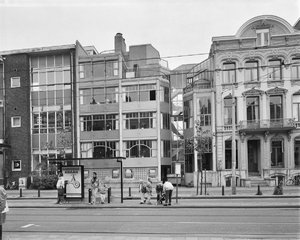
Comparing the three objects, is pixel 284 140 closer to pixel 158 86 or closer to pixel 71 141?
pixel 158 86

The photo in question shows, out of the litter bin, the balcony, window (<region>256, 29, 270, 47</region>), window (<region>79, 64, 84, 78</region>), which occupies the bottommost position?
the litter bin

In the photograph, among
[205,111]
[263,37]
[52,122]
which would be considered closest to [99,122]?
[52,122]

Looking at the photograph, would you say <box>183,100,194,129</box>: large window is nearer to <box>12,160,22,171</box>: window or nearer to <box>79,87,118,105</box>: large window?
<box>79,87,118,105</box>: large window

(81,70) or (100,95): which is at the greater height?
(81,70)

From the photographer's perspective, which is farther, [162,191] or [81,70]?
[81,70]

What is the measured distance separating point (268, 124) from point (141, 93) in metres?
13.3

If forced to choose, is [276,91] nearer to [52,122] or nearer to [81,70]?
[81,70]

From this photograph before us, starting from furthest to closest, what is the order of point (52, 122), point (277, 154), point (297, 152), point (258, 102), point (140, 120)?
point (52, 122) < point (140, 120) < point (258, 102) < point (277, 154) < point (297, 152)

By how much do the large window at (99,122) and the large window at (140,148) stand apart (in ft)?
8.28

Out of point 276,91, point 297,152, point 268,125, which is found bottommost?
point 297,152

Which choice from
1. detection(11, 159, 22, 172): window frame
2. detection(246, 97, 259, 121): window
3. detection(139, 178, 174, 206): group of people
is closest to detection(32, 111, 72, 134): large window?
detection(11, 159, 22, 172): window frame

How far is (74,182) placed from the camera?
67.2 ft

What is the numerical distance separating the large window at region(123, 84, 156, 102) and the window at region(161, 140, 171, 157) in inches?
191

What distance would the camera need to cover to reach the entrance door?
36.4 meters
